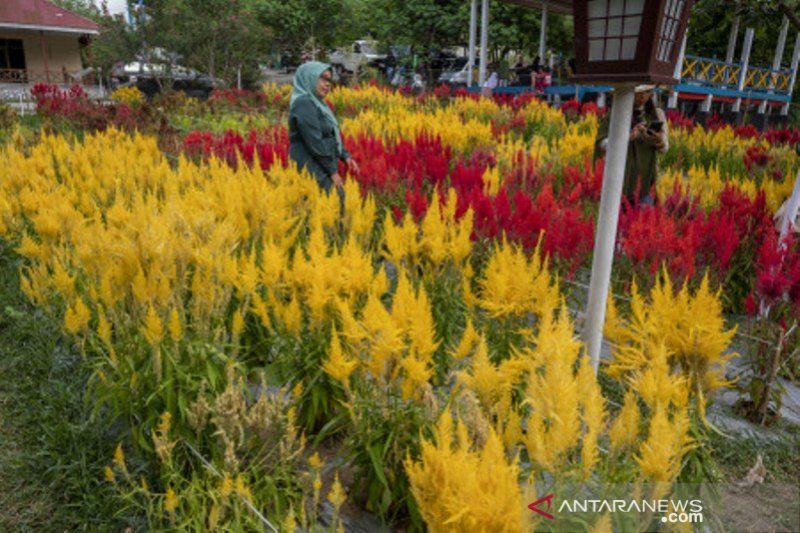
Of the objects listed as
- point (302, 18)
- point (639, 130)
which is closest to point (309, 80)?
point (639, 130)

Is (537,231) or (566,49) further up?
(566,49)

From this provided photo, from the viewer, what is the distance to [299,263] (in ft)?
8.46

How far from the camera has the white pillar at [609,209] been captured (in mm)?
2592

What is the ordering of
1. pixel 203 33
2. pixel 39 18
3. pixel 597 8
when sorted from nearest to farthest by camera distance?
pixel 597 8, pixel 203 33, pixel 39 18

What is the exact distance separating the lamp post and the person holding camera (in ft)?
8.44

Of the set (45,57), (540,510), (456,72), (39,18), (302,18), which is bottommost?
(540,510)

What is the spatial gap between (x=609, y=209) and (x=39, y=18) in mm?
31644

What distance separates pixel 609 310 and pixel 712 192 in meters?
Answer: 3.87

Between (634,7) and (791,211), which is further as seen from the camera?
(791,211)

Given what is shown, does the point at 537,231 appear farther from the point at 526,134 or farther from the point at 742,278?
the point at 526,134

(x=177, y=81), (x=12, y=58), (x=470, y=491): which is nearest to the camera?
(x=470, y=491)

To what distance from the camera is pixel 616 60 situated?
8.24 ft

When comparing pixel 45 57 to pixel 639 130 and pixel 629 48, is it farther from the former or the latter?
pixel 629 48

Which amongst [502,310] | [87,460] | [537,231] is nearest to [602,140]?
[537,231]
